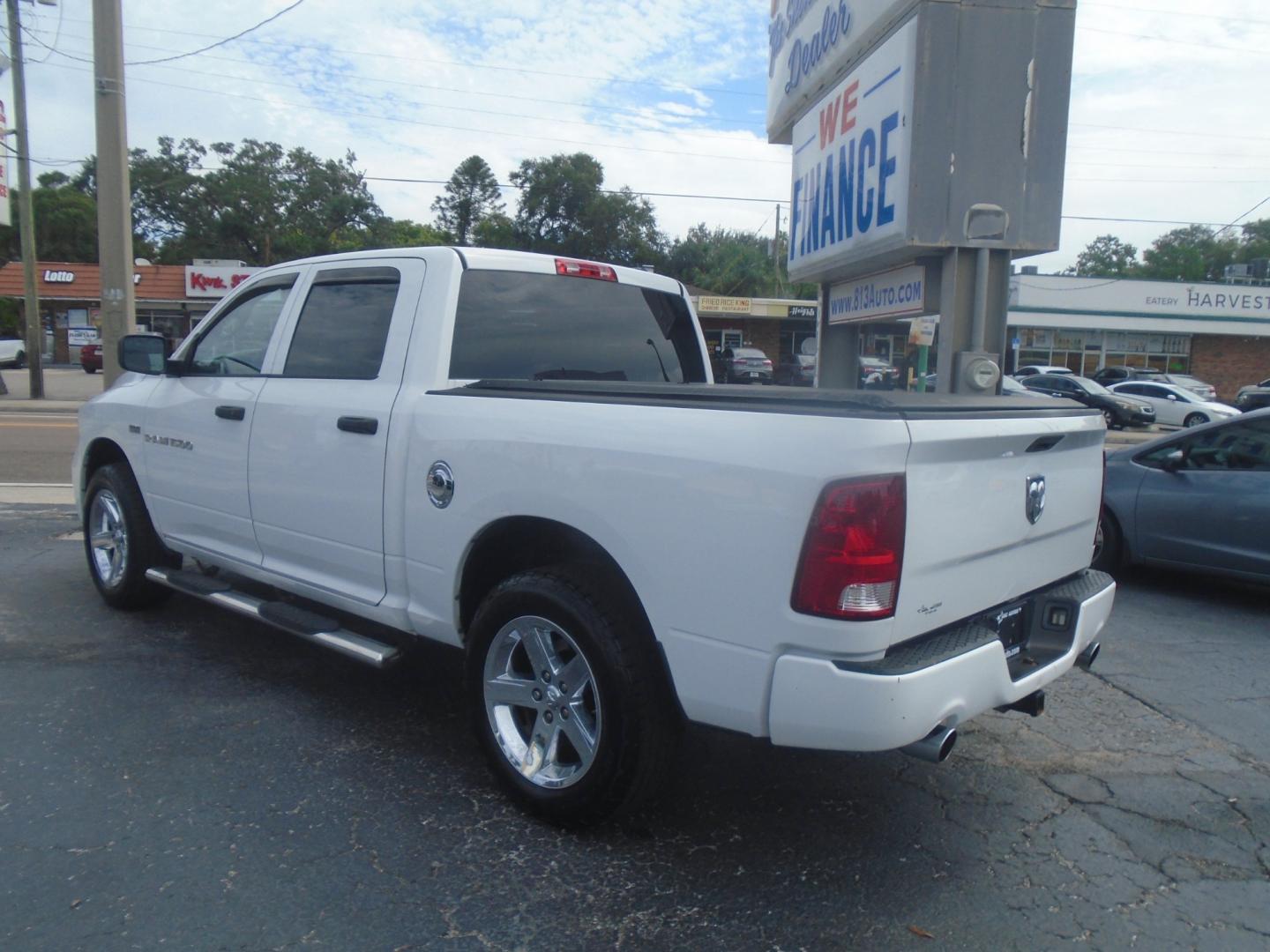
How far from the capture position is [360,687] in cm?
472

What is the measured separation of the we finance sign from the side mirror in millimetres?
4499

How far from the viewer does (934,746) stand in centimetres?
279

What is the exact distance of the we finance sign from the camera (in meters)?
6.52

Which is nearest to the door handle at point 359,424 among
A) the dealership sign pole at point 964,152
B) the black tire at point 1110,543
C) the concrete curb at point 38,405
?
the dealership sign pole at point 964,152

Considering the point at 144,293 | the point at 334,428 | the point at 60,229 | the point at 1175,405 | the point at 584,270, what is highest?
the point at 60,229

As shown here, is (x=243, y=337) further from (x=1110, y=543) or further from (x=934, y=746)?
(x=1110, y=543)

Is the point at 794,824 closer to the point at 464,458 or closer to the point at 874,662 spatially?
the point at 874,662

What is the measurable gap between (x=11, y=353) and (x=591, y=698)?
4866cm

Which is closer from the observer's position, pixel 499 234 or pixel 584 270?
pixel 584 270

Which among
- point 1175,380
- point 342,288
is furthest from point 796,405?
point 1175,380

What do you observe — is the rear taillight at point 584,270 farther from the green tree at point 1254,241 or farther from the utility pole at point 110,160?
the green tree at point 1254,241

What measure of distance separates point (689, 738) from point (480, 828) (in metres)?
1.17

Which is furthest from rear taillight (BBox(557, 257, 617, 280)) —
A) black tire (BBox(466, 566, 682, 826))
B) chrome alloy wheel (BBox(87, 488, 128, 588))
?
chrome alloy wheel (BBox(87, 488, 128, 588))

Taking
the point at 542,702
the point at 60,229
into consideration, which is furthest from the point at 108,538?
the point at 60,229
